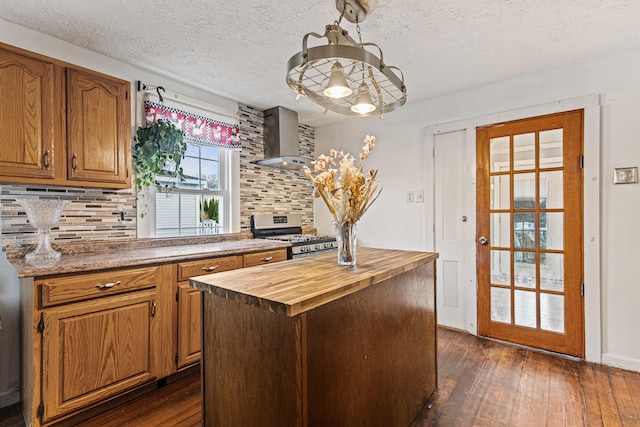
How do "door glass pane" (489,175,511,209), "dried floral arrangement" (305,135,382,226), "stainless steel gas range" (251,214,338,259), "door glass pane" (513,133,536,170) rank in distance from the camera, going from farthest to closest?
"stainless steel gas range" (251,214,338,259) < "door glass pane" (489,175,511,209) < "door glass pane" (513,133,536,170) < "dried floral arrangement" (305,135,382,226)

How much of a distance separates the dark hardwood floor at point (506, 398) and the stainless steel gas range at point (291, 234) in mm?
1393

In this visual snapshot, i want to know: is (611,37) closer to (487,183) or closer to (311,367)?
(487,183)

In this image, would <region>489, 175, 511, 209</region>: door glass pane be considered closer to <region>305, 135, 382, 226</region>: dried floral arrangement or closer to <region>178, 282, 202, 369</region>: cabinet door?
<region>305, 135, 382, 226</region>: dried floral arrangement

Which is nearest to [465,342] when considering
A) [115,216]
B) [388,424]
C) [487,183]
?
[487,183]

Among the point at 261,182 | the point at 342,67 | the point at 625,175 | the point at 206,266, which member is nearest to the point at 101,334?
the point at 206,266

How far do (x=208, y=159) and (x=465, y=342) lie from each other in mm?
2987

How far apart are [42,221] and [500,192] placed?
3445 millimetres

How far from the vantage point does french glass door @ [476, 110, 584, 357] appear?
260cm

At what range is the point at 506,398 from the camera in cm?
202

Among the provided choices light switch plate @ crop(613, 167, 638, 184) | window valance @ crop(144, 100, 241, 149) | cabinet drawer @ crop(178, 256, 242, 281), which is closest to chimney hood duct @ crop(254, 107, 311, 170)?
window valance @ crop(144, 100, 241, 149)

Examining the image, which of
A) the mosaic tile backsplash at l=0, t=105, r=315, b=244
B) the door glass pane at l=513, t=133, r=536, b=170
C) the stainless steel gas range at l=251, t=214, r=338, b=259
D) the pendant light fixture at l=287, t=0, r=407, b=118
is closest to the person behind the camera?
the pendant light fixture at l=287, t=0, r=407, b=118

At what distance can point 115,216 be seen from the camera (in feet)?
8.10

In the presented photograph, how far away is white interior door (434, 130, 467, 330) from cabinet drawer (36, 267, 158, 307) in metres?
2.61

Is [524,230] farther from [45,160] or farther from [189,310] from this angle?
[45,160]
